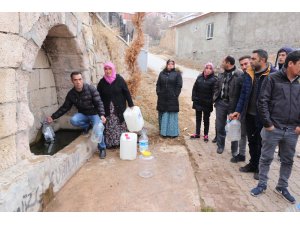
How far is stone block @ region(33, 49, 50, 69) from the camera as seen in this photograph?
511cm

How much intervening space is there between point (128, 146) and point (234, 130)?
188 cm

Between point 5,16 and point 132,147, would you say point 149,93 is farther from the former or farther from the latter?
point 5,16

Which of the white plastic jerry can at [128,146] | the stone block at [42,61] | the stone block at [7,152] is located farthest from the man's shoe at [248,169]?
the stone block at [42,61]

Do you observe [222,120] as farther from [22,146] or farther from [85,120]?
[22,146]

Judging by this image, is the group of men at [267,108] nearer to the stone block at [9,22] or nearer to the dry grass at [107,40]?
the stone block at [9,22]

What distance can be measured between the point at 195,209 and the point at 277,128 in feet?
4.66

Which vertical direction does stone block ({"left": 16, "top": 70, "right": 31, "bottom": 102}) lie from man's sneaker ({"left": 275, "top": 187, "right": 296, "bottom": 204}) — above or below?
above

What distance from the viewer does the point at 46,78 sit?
18.0ft

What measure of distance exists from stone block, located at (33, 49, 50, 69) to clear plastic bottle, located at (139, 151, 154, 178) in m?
2.61

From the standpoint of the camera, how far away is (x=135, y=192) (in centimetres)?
369

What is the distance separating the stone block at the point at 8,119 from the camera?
2979mm

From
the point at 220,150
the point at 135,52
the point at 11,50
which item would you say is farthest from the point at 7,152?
the point at 135,52

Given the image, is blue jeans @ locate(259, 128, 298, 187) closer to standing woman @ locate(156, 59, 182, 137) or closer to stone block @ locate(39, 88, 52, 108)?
standing woman @ locate(156, 59, 182, 137)

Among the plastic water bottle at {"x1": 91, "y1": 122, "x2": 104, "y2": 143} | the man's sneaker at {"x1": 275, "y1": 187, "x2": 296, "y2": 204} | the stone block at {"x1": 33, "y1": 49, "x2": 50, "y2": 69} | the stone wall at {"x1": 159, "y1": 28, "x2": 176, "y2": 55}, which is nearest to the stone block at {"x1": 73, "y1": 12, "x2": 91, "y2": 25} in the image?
the stone block at {"x1": 33, "y1": 49, "x2": 50, "y2": 69}
